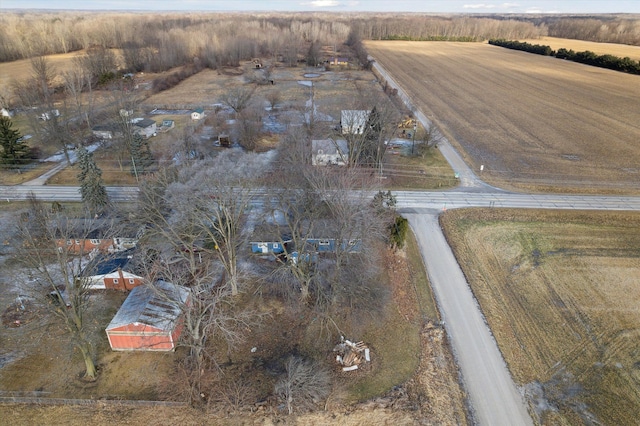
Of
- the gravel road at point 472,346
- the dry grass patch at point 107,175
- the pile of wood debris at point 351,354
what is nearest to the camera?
the gravel road at point 472,346

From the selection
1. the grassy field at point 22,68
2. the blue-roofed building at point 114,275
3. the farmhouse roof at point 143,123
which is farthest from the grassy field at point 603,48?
the grassy field at point 22,68

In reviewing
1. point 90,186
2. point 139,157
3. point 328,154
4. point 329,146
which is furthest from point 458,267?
point 139,157

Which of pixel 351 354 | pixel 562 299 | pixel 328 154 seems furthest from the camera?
pixel 328 154

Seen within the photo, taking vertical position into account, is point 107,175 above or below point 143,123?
below

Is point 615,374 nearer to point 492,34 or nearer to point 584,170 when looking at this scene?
point 584,170

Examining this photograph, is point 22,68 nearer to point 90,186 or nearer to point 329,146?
point 90,186

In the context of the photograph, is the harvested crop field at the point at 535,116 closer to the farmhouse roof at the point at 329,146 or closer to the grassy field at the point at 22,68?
the farmhouse roof at the point at 329,146
